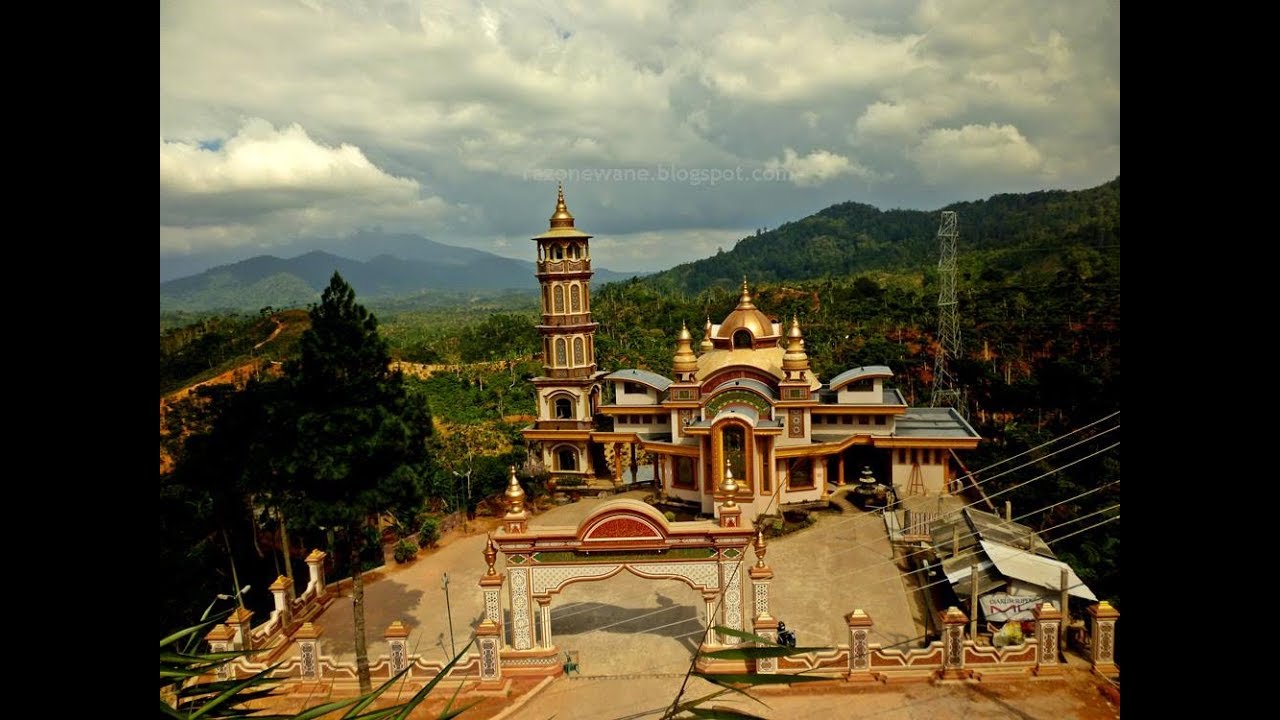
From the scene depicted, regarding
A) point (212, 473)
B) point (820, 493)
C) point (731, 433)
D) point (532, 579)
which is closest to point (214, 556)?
point (212, 473)

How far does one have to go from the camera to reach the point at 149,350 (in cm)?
116

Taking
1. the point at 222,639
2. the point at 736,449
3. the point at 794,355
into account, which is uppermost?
the point at 794,355

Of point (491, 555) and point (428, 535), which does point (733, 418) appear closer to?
point (491, 555)

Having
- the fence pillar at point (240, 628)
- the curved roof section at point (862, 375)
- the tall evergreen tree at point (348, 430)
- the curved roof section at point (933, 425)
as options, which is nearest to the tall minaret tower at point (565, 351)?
the curved roof section at point (862, 375)

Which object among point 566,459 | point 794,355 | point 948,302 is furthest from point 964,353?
point 566,459

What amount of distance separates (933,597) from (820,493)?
5.45m

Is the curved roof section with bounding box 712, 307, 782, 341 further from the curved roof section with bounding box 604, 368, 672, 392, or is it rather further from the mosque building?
the curved roof section with bounding box 604, 368, 672, 392

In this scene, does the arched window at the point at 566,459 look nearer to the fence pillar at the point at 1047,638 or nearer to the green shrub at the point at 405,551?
the green shrub at the point at 405,551

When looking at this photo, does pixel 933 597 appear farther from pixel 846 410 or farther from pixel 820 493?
pixel 846 410

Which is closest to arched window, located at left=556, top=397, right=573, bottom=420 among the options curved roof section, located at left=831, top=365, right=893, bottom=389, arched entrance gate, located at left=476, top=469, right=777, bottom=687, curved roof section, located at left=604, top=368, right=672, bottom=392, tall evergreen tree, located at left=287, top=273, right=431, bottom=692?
curved roof section, located at left=604, top=368, right=672, bottom=392

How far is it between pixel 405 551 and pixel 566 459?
652cm

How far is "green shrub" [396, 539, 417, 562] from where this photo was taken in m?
15.4

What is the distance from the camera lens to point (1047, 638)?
9578 millimetres

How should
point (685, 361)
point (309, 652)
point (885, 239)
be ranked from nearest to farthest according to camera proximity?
point (309, 652) < point (685, 361) < point (885, 239)
